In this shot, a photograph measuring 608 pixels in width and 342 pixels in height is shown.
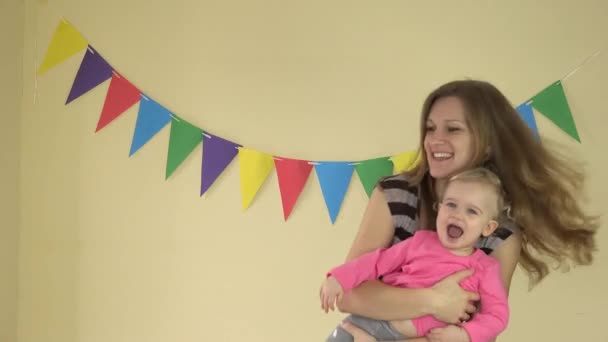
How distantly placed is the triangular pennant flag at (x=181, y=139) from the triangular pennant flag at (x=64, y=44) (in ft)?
1.53

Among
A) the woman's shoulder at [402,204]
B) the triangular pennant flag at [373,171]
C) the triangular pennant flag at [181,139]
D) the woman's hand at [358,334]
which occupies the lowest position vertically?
the woman's hand at [358,334]

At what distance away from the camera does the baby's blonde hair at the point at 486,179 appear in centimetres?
149

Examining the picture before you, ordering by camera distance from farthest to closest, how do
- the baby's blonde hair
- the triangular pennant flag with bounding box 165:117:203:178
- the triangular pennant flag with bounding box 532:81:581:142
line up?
the triangular pennant flag with bounding box 165:117:203:178 → the triangular pennant flag with bounding box 532:81:581:142 → the baby's blonde hair

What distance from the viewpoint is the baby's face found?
1456 mm

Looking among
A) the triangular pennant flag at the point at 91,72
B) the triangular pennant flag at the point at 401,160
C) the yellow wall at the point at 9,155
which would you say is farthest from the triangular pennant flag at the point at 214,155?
the yellow wall at the point at 9,155

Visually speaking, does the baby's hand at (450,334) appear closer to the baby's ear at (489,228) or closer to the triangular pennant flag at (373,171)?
the baby's ear at (489,228)

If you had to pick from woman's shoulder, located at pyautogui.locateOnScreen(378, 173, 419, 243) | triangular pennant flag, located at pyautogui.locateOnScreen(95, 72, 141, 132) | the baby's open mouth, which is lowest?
the baby's open mouth

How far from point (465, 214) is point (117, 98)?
1.40 meters

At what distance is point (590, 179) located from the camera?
2.08m

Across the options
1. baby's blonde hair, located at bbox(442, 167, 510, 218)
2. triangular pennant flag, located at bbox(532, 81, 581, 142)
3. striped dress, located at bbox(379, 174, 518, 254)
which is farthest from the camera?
triangular pennant flag, located at bbox(532, 81, 581, 142)

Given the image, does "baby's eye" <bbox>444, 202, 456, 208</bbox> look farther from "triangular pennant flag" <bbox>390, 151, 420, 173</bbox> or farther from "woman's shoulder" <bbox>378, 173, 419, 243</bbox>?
"triangular pennant flag" <bbox>390, 151, 420, 173</bbox>

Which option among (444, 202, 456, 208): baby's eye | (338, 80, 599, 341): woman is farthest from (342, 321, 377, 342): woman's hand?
(444, 202, 456, 208): baby's eye

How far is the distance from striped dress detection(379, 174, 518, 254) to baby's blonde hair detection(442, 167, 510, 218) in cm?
7

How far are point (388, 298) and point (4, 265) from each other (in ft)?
5.12
